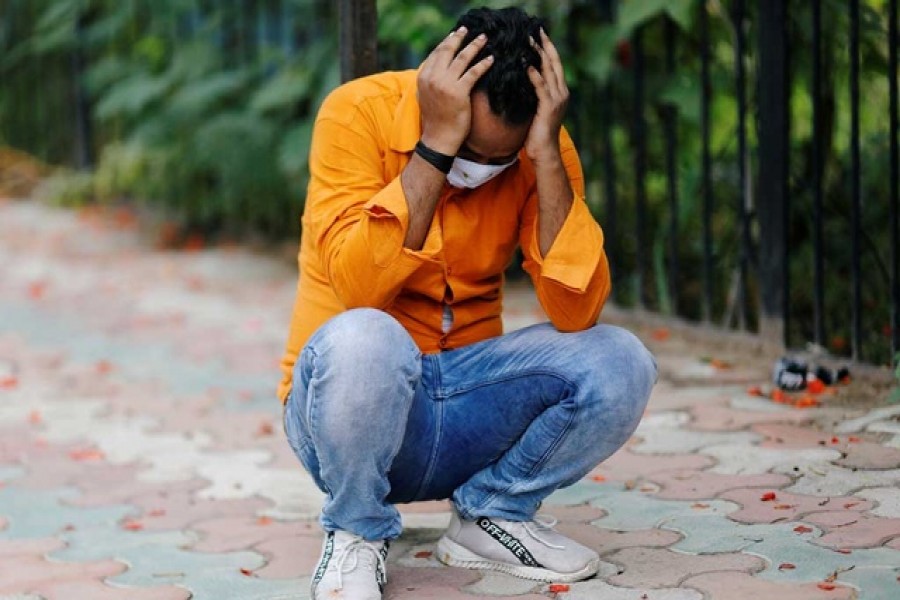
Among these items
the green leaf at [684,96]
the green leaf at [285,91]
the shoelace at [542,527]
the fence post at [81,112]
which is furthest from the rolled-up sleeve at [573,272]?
the fence post at [81,112]

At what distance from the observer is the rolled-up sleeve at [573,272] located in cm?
265

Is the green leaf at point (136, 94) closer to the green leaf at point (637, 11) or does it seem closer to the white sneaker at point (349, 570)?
the green leaf at point (637, 11)

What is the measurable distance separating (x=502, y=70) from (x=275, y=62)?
4.98m

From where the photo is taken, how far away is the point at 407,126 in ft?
8.79

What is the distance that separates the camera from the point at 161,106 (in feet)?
25.8

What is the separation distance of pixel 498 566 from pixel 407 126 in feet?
2.86

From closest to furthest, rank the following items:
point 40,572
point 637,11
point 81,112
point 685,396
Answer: point 40,572 → point 685,396 → point 637,11 → point 81,112

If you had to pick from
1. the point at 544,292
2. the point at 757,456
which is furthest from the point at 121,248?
the point at 544,292

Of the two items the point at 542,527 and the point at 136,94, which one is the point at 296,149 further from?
the point at 542,527

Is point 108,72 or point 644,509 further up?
point 108,72

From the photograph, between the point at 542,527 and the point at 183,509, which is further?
the point at 183,509

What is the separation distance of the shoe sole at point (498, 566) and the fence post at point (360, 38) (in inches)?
50.3

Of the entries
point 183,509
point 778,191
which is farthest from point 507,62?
point 778,191

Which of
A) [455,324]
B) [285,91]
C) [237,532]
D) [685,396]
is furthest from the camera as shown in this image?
[285,91]
